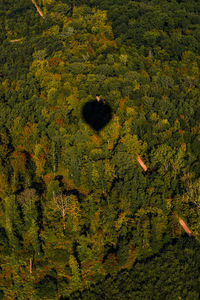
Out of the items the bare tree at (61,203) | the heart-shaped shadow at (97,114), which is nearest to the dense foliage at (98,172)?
the bare tree at (61,203)

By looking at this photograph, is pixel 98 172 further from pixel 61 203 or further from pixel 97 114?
pixel 97 114

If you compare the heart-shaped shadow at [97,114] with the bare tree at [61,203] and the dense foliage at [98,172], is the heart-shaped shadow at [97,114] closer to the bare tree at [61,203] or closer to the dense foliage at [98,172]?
the dense foliage at [98,172]

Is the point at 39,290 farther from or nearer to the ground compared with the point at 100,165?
nearer to the ground

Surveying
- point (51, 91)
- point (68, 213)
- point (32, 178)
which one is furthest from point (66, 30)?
point (68, 213)

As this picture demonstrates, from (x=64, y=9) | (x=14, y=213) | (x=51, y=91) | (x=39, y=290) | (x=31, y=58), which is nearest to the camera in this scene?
(x=39, y=290)

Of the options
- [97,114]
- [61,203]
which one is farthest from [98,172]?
[97,114]

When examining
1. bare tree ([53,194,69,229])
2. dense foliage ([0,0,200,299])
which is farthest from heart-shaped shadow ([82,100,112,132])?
bare tree ([53,194,69,229])

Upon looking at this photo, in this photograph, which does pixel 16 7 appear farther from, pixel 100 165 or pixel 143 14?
pixel 100 165
